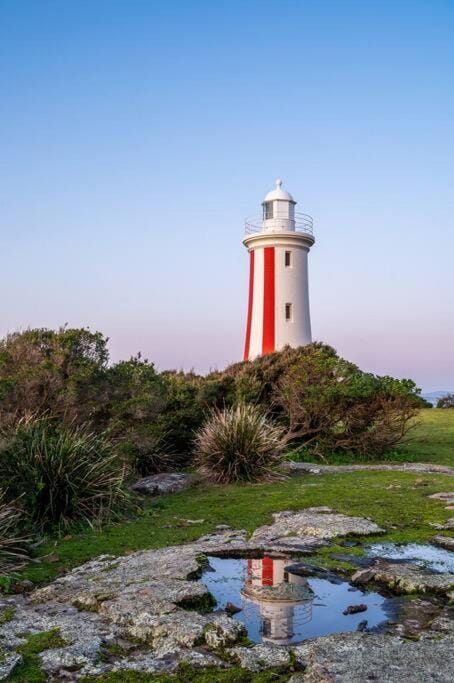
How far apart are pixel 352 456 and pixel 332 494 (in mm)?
5421

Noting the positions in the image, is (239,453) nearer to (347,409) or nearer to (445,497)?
(445,497)

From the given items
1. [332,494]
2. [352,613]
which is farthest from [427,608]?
[332,494]

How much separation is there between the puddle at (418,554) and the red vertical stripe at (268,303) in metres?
25.9

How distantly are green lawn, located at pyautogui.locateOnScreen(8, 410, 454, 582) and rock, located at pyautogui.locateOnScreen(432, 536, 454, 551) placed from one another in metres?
0.13

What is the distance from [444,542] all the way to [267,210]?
28.9 metres

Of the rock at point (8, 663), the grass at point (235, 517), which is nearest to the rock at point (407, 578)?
the grass at point (235, 517)

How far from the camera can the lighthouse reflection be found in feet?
15.3

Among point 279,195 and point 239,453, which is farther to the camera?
point 279,195

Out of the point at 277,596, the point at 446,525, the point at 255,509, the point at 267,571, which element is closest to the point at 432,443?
the point at 255,509

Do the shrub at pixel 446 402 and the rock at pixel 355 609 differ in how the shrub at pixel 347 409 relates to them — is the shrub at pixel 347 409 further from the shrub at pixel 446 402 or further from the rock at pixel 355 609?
the shrub at pixel 446 402

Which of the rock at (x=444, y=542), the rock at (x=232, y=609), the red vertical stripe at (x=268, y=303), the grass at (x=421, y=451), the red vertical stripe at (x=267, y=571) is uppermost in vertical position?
the red vertical stripe at (x=268, y=303)

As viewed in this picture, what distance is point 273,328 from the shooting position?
1298 inches

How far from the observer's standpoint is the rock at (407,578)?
17.7 ft

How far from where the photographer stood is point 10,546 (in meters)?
6.98
